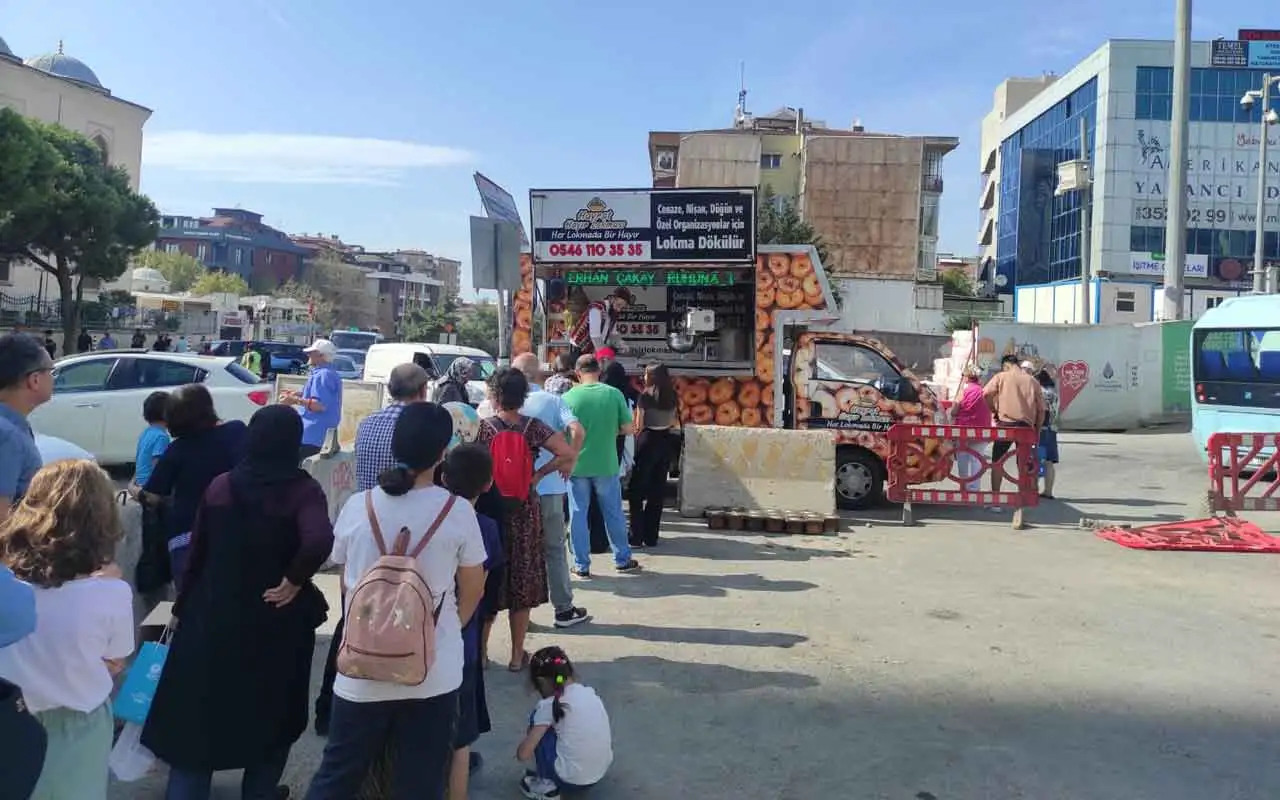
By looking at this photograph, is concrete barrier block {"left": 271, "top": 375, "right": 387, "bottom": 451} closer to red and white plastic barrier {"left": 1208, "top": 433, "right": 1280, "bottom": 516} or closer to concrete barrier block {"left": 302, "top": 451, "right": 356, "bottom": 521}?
concrete barrier block {"left": 302, "top": 451, "right": 356, "bottom": 521}

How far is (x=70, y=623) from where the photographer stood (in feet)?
9.36

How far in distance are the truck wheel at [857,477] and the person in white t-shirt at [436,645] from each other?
8485mm

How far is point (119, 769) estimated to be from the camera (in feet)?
12.3

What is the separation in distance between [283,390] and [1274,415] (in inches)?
505

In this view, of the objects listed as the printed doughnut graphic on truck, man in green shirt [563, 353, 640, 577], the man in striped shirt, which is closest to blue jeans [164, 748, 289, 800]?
the man in striped shirt

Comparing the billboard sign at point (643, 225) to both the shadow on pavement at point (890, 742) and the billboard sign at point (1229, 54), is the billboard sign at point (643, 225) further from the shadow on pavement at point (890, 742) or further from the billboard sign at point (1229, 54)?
the billboard sign at point (1229, 54)

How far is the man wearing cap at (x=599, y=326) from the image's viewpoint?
40.1 feet

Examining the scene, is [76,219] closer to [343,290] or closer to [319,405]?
[319,405]

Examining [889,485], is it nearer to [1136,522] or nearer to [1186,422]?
[1136,522]

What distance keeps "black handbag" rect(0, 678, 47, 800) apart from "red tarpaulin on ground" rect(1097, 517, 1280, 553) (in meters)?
9.47

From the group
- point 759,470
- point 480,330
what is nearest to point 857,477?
point 759,470

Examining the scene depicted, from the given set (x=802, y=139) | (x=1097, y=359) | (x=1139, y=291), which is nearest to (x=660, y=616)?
(x=1097, y=359)

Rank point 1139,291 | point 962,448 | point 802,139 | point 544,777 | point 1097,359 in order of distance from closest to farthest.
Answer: point 544,777
point 962,448
point 1097,359
point 1139,291
point 802,139

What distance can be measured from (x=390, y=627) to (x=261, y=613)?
2.39 ft
